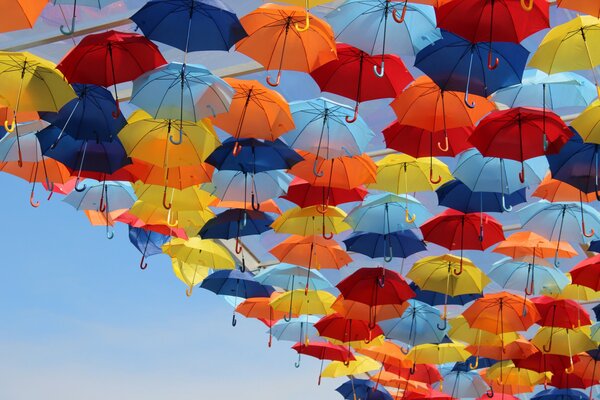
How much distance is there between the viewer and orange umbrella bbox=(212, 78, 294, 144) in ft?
21.2

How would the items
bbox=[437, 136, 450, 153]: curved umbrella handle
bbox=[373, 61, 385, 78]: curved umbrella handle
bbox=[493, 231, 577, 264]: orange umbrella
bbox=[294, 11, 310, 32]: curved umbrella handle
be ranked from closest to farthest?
bbox=[294, 11, 310, 32]: curved umbrella handle
bbox=[373, 61, 385, 78]: curved umbrella handle
bbox=[437, 136, 450, 153]: curved umbrella handle
bbox=[493, 231, 577, 264]: orange umbrella

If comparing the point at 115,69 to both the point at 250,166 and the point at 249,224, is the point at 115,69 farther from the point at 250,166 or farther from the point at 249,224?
the point at 249,224

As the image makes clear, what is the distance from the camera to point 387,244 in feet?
28.0

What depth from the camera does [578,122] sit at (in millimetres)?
6203

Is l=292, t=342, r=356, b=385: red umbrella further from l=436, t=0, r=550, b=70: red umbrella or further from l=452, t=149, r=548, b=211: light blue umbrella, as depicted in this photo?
l=436, t=0, r=550, b=70: red umbrella

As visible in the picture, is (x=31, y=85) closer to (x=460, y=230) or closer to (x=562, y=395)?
(x=460, y=230)

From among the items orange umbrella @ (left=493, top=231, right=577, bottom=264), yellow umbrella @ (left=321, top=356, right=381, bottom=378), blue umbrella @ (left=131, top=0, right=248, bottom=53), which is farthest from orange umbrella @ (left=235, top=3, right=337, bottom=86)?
yellow umbrella @ (left=321, top=356, right=381, bottom=378)

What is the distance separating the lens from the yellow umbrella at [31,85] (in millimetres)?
6031

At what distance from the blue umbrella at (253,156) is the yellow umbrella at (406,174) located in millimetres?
1102

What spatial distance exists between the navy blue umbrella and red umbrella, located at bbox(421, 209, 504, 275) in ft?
1.34

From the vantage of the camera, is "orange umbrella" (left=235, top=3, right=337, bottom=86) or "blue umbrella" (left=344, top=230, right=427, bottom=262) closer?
"orange umbrella" (left=235, top=3, right=337, bottom=86)

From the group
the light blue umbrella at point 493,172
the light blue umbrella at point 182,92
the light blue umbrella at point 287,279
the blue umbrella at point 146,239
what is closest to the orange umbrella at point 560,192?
the light blue umbrella at point 493,172

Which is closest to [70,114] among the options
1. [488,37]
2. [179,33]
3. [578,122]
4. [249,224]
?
[179,33]

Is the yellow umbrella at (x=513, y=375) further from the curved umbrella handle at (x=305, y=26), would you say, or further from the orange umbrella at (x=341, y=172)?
the curved umbrella handle at (x=305, y=26)
